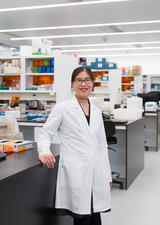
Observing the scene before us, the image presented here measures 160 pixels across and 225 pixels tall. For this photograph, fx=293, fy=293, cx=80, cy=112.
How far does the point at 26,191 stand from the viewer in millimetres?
1828

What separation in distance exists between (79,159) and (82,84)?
1.73 feet

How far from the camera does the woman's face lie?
81.8 inches

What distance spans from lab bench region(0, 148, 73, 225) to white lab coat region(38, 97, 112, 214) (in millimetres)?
122

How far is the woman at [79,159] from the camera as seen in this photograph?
1913 millimetres

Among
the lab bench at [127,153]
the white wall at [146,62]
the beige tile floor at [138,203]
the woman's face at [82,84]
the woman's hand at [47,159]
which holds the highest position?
the white wall at [146,62]

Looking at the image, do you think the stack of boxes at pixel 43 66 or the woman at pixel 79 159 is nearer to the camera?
the woman at pixel 79 159

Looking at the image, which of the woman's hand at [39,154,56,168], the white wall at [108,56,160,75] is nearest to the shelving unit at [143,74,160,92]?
the white wall at [108,56,160,75]

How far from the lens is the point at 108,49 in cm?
1411

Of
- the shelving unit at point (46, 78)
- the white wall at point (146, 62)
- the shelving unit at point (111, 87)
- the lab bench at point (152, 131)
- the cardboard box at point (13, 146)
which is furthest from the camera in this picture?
the white wall at point (146, 62)

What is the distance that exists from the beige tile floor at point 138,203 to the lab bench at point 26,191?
1.14 meters

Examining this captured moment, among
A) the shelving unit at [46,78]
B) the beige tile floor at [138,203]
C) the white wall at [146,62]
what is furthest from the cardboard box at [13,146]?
the white wall at [146,62]

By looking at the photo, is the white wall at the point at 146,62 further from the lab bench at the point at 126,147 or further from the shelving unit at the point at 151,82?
the lab bench at the point at 126,147

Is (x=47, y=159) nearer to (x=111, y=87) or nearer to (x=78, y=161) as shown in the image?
(x=78, y=161)

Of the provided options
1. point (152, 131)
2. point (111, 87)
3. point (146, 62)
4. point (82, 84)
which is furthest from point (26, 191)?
point (146, 62)
